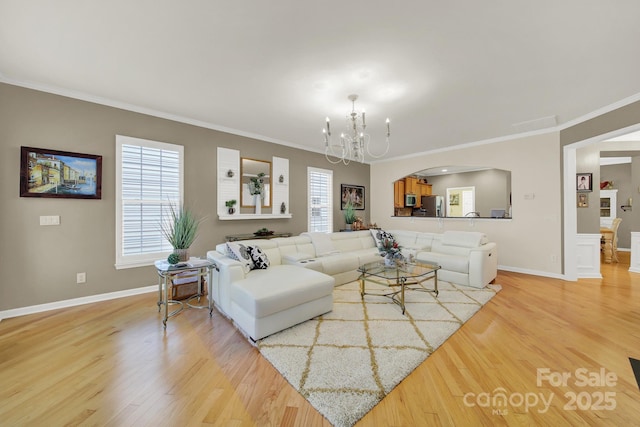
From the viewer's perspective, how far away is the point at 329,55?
8.00 feet

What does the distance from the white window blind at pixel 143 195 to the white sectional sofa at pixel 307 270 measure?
1.20m

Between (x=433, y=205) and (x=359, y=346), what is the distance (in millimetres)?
8236

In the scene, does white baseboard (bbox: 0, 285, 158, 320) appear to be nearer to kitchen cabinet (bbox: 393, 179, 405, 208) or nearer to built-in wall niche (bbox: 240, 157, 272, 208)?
built-in wall niche (bbox: 240, 157, 272, 208)

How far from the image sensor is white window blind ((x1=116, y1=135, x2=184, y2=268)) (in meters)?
3.58

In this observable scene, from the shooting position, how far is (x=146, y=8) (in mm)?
1886

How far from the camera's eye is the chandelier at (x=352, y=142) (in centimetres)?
372

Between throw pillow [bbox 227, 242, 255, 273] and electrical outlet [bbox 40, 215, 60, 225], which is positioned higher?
electrical outlet [bbox 40, 215, 60, 225]

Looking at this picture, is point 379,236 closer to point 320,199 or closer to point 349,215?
point 349,215

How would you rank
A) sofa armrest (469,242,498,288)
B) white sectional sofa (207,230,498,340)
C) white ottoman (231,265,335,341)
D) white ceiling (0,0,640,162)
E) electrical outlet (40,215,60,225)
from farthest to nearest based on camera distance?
sofa armrest (469,242,498,288), electrical outlet (40,215,60,225), white sectional sofa (207,230,498,340), white ottoman (231,265,335,341), white ceiling (0,0,640,162)

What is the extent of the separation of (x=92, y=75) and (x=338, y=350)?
399cm

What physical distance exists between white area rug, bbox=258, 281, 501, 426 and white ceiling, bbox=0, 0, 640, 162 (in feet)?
9.06

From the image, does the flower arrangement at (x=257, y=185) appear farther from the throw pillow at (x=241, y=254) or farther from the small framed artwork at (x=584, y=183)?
the small framed artwork at (x=584, y=183)

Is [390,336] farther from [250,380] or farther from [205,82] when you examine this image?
[205,82]

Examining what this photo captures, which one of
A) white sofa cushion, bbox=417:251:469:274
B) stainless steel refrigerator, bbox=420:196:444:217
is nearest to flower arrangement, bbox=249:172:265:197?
white sofa cushion, bbox=417:251:469:274
